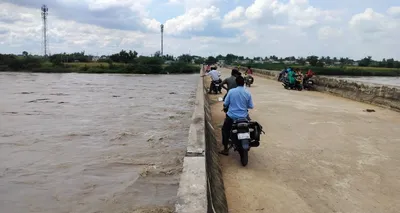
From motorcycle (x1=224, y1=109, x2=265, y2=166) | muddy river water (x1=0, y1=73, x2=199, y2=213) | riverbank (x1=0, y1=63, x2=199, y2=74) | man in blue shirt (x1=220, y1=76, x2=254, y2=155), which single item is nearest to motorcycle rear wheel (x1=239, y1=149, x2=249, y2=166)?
motorcycle (x1=224, y1=109, x2=265, y2=166)

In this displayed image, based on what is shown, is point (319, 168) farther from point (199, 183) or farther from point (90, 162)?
point (90, 162)

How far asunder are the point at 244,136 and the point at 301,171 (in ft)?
3.29

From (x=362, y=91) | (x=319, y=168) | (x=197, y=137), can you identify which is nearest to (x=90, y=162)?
(x=197, y=137)

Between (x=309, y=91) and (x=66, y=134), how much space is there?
11718 mm

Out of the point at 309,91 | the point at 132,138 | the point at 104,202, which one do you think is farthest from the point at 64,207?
the point at 309,91

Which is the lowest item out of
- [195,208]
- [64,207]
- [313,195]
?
[64,207]

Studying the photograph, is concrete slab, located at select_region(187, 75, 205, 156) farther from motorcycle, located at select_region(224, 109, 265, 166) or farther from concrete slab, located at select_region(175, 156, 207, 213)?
motorcycle, located at select_region(224, 109, 265, 166)

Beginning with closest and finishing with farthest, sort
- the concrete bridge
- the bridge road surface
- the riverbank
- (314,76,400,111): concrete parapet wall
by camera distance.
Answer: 1. the concrete bridge
2. the bridge road surface
3. (314,76,400,111): concrete parapet wall
4. the riverbank

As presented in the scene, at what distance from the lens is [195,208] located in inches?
131

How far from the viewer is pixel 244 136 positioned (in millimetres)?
5957

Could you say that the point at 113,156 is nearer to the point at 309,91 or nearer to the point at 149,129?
the point at 149,129

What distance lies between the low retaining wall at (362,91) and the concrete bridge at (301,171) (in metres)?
2.61

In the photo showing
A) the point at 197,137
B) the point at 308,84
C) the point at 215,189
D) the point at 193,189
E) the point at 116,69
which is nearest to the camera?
the point at 193,189

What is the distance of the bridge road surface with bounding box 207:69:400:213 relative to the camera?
4.70m
